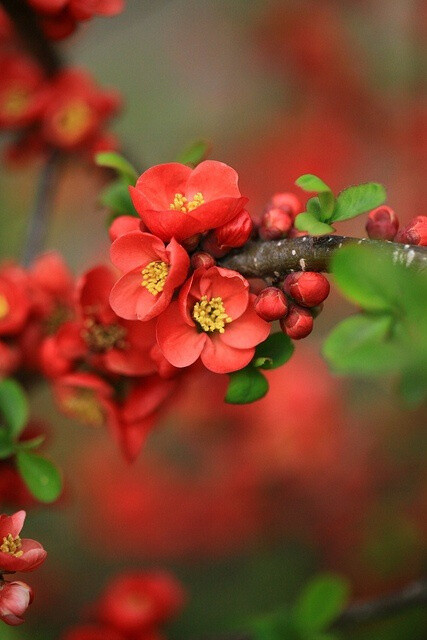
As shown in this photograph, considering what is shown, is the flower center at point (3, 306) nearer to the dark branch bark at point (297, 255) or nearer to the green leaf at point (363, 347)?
the dark branch bark at point (297, 255)

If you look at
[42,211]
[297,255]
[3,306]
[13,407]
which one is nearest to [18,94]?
[42,211]

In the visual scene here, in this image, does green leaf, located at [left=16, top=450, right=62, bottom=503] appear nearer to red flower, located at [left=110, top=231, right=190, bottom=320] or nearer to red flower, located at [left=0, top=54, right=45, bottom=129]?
red flower, located at [left=110, top=231, right=190, bottom=320]

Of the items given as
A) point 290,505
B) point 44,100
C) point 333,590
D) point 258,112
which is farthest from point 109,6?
point 258,112

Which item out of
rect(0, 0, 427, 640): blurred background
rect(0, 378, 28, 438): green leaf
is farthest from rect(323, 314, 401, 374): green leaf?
rect(0, 0, 427, 640): blurred background

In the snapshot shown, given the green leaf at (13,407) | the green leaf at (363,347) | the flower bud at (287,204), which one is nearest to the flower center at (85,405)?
the green leaf at (13,407)

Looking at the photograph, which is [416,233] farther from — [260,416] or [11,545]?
[260,416]
